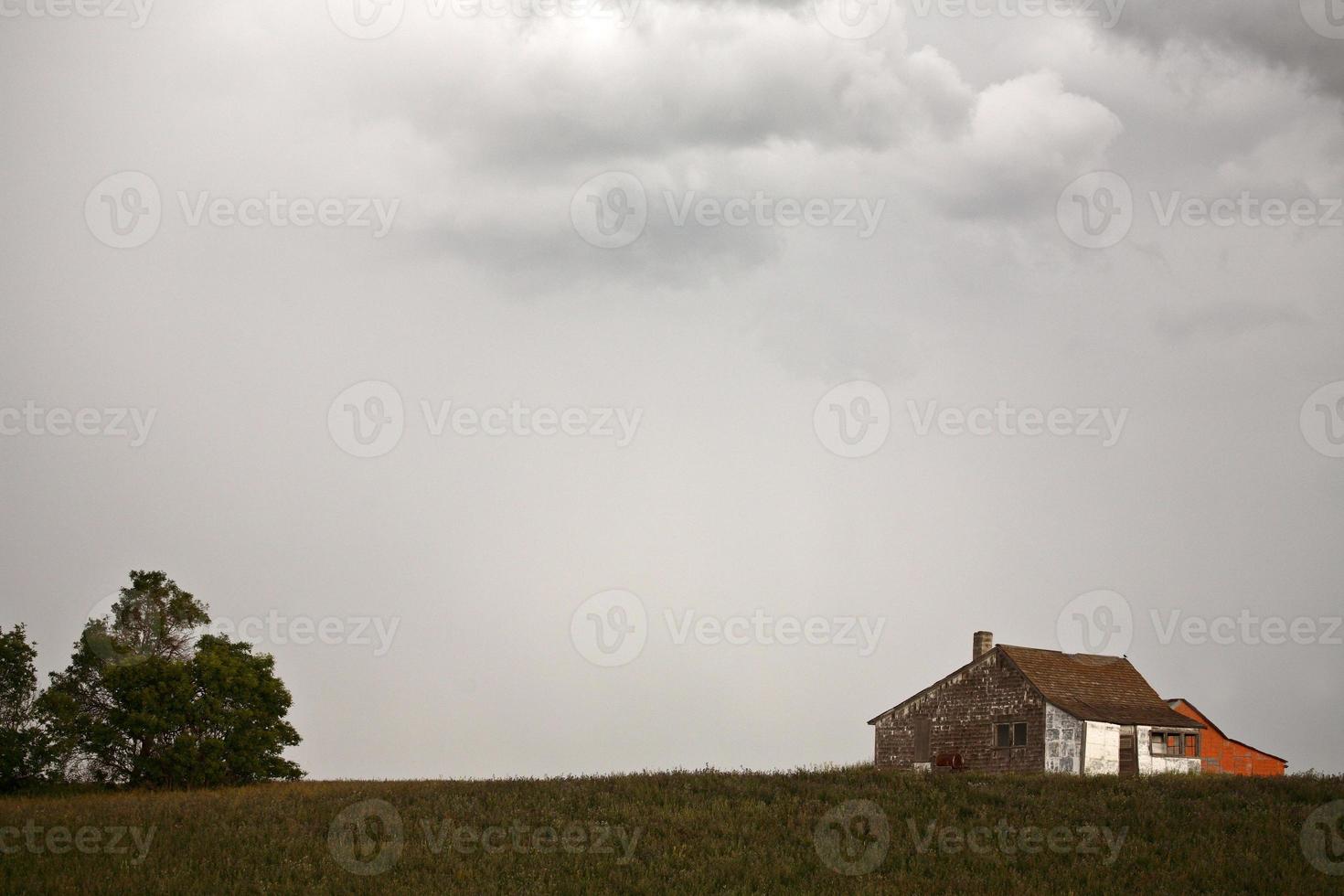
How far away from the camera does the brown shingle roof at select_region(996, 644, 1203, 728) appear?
46562mm

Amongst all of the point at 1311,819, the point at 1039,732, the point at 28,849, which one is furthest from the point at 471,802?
the point at 1039,732

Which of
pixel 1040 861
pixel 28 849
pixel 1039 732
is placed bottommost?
pixel 28 849

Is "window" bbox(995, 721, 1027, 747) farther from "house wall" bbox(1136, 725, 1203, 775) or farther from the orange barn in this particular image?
the orange barn

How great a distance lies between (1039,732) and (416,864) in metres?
28.7

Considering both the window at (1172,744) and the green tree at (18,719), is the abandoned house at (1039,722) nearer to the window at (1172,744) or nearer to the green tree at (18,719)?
the window at (1172,744)

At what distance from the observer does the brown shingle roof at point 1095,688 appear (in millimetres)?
46562

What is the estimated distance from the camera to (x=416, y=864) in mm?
24641

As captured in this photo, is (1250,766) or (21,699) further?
(1250,766)

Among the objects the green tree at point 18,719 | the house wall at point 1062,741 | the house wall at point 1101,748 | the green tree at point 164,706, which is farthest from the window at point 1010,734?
the green tree at point 18,719

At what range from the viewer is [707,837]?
26.2m

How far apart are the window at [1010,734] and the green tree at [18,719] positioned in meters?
34.1

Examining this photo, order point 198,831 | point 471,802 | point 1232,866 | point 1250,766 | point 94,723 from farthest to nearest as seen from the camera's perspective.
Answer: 1. point 1250,766
2. point 94,723
3. point 471,802
4. point 198,831
5. point 1232,866

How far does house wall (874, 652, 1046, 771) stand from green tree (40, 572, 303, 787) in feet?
80.1

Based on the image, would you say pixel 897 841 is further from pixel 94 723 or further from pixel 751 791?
pixel 94 723
